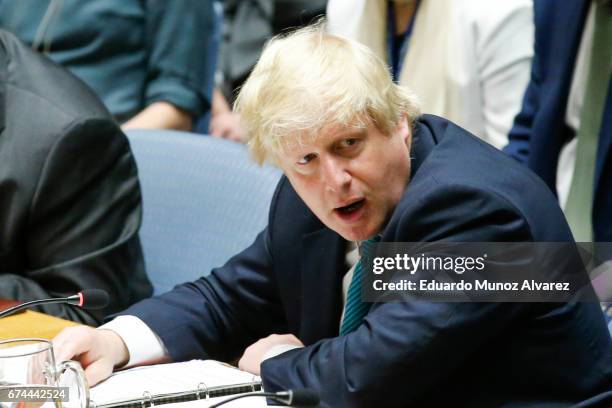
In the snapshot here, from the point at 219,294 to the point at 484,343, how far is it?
64 cm

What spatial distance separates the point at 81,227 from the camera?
7.77 feet

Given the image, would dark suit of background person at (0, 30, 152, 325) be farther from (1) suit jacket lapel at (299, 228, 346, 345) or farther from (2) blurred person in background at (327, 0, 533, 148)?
(2) blurred person in background at (327, 0, 533, 148)

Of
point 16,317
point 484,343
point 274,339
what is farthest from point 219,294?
point 484,343

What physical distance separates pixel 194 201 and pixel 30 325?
0.66 metres

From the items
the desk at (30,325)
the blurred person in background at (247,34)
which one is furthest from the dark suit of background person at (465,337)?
the blurred person in background at (247,34)

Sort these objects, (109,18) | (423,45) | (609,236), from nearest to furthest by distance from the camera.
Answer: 1. (609,236)
2. (423,45)
3. (109,18)

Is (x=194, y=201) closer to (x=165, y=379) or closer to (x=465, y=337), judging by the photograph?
(x=165, y=379)

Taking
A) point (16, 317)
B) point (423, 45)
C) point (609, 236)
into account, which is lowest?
point (16, 317)

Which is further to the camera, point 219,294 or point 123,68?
point 123,68

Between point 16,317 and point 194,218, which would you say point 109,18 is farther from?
point 16,317

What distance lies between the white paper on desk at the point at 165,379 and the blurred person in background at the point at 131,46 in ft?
5.58

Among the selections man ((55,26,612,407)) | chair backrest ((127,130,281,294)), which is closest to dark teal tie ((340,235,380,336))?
man ((55,26,612,407))

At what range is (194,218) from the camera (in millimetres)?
2564

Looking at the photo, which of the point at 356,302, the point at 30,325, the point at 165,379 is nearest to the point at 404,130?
the point at 356,302
